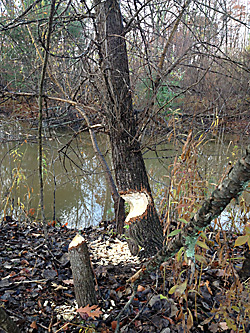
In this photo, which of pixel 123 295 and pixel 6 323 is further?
pixel 123 295

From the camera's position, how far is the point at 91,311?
73.7 inches

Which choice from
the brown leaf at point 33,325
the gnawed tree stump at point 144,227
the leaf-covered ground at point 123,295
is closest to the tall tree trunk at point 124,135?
the gnawed tree stump at point 144,227

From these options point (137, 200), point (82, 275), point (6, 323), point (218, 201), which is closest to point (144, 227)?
point (137, 200)

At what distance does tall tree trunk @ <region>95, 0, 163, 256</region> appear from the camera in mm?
2514

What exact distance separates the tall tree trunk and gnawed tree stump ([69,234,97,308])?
2.37 feet

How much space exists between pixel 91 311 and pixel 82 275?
0.24 m

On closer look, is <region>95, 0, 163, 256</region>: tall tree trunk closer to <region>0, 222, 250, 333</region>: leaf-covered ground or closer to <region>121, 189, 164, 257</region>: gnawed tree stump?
<region>121, 189, 164, 257</region>: gnawed tree stump

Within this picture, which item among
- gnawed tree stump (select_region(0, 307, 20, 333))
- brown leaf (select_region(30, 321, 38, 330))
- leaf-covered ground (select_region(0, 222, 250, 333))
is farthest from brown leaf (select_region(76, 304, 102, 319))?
gnawed tree stump (select_region(0, 307, 20, 333))

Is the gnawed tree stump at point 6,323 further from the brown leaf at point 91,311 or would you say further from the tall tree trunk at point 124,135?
the tall tree trunk at point 124,135

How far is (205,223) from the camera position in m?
0.95

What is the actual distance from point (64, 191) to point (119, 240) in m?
3.05

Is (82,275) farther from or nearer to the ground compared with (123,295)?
farther from the ground

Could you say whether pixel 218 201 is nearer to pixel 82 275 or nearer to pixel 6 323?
pixel 6 323

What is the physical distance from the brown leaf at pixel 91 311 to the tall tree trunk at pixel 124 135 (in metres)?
0.89
